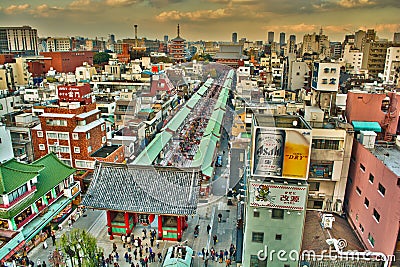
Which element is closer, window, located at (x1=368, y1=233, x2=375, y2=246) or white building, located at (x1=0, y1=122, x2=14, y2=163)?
window, located at (x1=368, y1=233, x2=375, y2=246)

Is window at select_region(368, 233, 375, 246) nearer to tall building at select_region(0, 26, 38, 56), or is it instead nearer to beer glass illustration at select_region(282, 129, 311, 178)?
beer glass illustration at select_region(282, 129, 311, 178)

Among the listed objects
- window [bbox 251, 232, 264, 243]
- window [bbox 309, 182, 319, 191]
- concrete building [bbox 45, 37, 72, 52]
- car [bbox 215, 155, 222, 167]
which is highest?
concrete building [bbox 45, 37, 72, 52]

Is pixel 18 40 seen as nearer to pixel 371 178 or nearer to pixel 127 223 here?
pixel 127 223

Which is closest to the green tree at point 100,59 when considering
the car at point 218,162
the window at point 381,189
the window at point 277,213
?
the car at point 218,162

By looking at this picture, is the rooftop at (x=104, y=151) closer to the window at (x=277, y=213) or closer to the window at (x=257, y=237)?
the window at (x=257, y=237)

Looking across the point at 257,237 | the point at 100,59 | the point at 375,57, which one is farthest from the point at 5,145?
the point at 375,57

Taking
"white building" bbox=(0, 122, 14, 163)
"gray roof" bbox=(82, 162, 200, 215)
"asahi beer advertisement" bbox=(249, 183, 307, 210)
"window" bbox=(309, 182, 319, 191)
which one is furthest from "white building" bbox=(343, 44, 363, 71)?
"white building" bbox=(0, 122, 14, 163)

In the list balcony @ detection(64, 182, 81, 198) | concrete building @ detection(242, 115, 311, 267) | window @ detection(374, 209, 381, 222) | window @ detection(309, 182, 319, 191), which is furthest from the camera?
balcony @ detection(64, 182, 81, 198)
